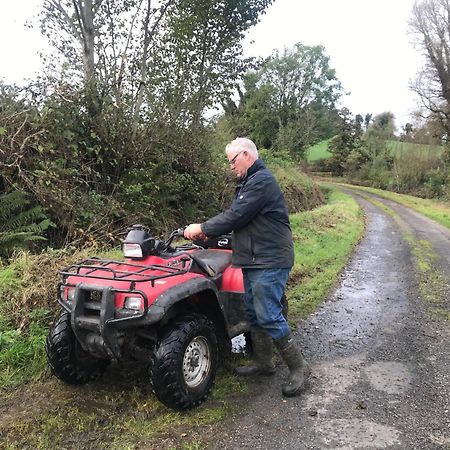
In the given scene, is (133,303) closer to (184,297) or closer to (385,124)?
(184,297)

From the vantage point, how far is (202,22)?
12547 mm

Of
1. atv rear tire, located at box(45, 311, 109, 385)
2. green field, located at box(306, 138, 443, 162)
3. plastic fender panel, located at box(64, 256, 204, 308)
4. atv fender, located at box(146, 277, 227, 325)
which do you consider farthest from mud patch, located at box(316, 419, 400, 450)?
green field, located at box(306, 138, 443, 162)

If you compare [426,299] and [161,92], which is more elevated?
[161,92]

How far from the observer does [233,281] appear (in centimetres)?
454

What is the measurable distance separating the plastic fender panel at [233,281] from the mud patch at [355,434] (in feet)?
4.69

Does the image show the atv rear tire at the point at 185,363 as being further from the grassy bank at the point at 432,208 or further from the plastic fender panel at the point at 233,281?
the grassy bank at the point at 432,208

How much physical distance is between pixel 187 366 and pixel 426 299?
497 cm

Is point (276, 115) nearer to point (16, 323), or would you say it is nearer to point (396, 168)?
point (396, 168)

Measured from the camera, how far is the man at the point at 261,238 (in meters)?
4.06

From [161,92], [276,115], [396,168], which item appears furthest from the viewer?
[276,115]

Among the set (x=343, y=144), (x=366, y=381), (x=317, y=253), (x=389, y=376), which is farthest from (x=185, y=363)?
(x=343, y=144)

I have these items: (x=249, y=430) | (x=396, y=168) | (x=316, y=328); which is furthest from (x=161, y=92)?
(x=396, y=168)

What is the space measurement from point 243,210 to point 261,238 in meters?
0.31

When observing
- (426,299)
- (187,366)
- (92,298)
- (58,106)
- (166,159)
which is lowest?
(426,299)
